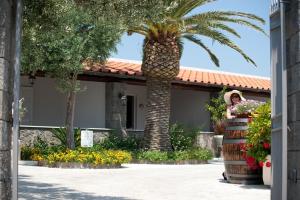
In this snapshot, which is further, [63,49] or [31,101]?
[31,101]

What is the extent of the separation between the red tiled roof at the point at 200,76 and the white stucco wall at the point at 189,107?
115cm

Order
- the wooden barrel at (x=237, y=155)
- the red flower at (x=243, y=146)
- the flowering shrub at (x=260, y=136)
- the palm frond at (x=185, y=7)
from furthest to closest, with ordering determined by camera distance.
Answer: the palm frond at (x=185, y=7) < the wooden barrel at (x=237, y=155) < the red flower at (x=243, y=146) < the flowering shrub at (x=260, y=136)

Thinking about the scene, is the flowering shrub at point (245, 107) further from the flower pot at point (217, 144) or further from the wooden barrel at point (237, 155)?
the flower pot at point (217, 144)

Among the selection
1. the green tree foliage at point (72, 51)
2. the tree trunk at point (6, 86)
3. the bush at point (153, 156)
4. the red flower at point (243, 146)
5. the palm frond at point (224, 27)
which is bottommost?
the bush at point (153, 156)

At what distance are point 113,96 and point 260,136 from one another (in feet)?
41.6

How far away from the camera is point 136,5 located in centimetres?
754

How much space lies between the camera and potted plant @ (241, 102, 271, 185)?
9.36m

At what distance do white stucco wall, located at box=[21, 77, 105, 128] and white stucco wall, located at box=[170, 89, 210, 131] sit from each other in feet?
17.3

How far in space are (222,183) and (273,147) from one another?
5.16m

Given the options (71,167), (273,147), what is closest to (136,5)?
(273,147)

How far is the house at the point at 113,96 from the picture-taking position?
70.1 feet

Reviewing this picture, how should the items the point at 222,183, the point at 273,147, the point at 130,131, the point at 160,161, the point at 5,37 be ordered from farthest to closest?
the point at 130,131, the point at 160,161, the point at 222,183, the point at 273,147, the point at 5,37

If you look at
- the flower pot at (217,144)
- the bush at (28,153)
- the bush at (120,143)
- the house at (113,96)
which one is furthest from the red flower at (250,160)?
the flower pot at (217,144)

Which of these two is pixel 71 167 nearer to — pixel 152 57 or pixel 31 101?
pixel 152 57
